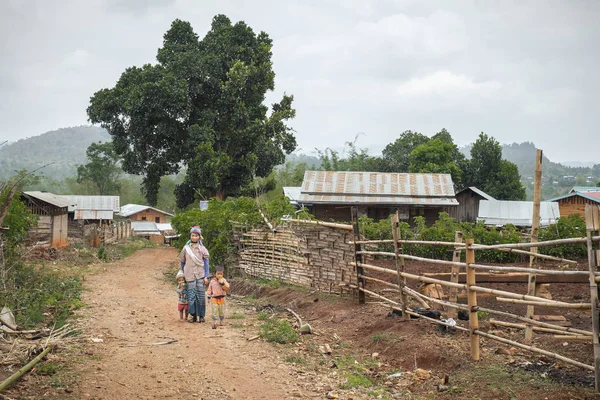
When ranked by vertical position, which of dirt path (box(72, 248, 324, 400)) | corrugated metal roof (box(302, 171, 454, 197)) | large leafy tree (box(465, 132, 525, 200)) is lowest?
dirt path (box(72, 248, 324, 400))

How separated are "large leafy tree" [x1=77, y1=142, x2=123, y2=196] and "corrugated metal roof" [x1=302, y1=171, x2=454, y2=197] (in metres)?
37.7

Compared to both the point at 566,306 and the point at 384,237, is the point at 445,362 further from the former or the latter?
the point at 384,237

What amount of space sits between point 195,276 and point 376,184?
19576 millimetres

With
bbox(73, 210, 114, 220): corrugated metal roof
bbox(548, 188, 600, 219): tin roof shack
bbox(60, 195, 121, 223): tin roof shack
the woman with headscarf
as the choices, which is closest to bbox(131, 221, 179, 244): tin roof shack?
bbox(60, 195, 121, 223): tin roof shack

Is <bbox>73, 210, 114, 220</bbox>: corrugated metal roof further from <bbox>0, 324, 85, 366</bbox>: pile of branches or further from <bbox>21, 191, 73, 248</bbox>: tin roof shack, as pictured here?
<bbox>0, 324, 85, 366</bbox>: pile of branches

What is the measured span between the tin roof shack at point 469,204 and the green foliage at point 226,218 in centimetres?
2445

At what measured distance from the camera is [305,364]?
7.24m

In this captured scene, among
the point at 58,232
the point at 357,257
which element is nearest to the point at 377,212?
the point at 58,232

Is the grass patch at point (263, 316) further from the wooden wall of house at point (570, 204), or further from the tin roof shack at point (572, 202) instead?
the wooden wall of house at point (570, 204)

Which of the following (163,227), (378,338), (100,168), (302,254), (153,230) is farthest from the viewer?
(100,168)

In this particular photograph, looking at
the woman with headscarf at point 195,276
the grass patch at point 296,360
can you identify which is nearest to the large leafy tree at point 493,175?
the woman with headscarf at point 195,276

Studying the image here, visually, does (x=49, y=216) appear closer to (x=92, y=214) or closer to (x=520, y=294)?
(x=92, y=214)

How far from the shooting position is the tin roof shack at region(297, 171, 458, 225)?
89.7 feet

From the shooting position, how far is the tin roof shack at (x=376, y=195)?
27.3 meters
